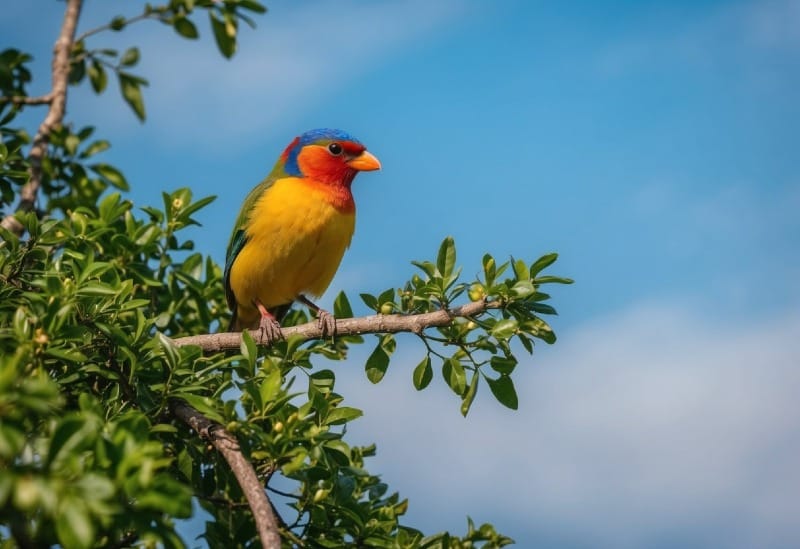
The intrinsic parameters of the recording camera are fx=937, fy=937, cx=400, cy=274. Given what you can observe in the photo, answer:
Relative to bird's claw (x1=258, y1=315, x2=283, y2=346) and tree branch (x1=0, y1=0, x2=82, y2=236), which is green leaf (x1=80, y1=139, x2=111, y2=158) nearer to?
tree branch (x1=0, y1=0, x2=82, y2=236)

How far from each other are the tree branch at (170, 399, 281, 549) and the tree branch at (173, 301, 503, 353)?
0.40m

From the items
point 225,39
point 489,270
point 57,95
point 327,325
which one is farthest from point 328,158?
point 489,270

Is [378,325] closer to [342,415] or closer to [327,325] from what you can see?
[327,325]

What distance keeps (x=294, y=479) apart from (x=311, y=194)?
92.0 inches

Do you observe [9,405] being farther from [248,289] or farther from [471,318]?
[248,289]

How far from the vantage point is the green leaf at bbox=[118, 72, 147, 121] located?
5406 millimetres

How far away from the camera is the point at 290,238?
5.30m

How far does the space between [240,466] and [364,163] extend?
3092 mm

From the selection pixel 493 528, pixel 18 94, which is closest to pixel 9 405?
pixel 493 528

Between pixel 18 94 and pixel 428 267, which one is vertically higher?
pixel 18 94

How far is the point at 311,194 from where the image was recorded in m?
5.47

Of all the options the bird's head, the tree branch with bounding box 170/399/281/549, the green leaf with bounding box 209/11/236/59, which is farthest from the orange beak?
the tree branch with bounding box 170/399/281/549

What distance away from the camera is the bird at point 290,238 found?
5.33m

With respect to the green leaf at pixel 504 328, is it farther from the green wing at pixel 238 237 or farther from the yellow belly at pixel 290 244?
the green wing at pixel 238 237
